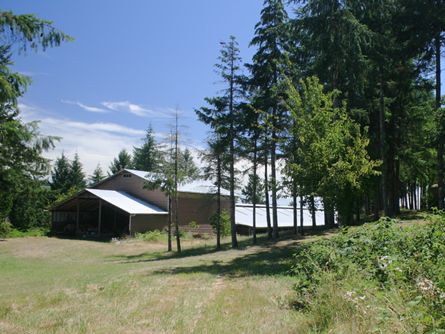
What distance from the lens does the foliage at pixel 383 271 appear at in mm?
3911

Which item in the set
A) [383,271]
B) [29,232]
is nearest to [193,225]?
[29,232]

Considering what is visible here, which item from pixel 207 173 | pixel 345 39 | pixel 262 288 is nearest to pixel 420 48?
pixel 345 39

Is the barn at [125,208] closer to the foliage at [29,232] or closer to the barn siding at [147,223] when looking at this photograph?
the barn siding at [147,223]

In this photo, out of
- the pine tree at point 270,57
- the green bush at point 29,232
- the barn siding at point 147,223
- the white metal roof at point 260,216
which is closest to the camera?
the pine tree at point 270,57

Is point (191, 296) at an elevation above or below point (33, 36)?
below

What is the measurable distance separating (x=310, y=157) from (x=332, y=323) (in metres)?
7.66

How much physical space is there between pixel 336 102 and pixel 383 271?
49.9 feet

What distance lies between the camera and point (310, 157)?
39.7 ft

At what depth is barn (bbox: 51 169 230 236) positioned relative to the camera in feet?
115

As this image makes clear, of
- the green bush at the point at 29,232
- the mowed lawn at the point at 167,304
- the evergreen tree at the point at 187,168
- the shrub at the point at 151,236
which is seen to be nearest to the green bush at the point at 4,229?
the green bush at the point at 29,232

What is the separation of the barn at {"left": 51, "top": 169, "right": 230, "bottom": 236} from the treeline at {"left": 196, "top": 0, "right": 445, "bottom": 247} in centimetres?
1231

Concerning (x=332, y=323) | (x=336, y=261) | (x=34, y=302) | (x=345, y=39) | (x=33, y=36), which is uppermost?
(x=345, y=39)

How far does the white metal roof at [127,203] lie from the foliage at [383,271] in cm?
2809

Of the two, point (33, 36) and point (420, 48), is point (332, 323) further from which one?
point (420, 48)
